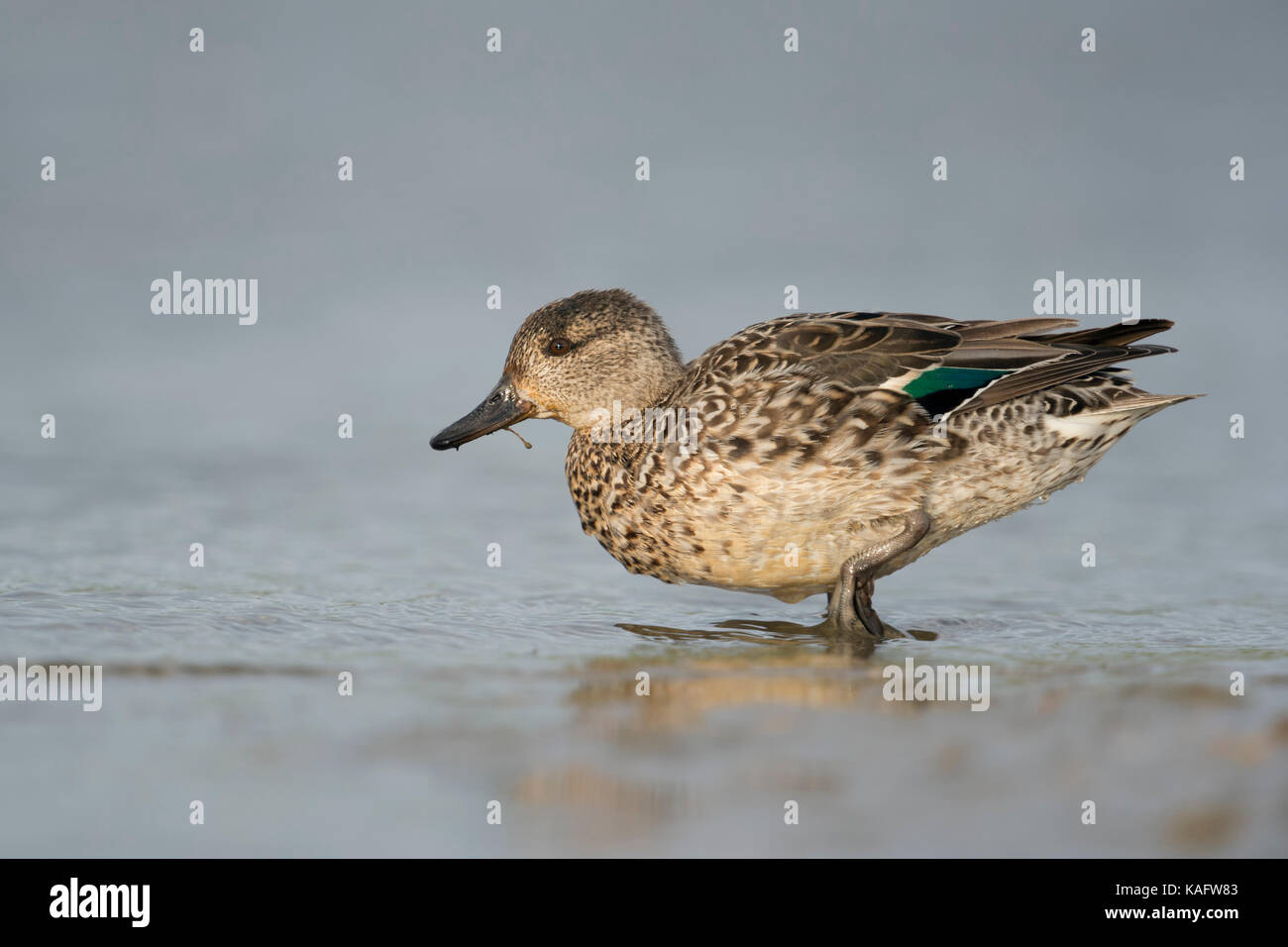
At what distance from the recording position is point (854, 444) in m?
5.64

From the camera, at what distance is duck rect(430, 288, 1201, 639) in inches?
223

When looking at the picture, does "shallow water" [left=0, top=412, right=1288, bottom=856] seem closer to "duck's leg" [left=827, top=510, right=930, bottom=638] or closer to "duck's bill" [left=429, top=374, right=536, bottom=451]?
"duck's leg" [left=827, top=510, right=930, bottom=638]

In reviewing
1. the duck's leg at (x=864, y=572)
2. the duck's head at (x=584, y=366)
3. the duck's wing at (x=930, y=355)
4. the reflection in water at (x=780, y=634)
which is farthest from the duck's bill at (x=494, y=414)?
the duck's leg at (x=864, y=572)

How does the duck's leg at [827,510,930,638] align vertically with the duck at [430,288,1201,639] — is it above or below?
below

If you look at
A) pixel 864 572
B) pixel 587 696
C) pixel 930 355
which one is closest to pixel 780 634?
pixel 864 572

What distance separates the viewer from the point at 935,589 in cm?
699

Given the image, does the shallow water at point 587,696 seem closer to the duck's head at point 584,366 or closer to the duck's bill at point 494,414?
the duck's bill at point 494,414

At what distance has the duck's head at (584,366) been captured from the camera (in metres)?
6.52

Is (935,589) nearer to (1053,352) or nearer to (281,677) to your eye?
(1053,352)

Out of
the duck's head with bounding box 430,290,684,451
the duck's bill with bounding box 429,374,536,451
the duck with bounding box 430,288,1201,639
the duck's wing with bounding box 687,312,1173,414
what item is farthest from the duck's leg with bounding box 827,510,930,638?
the duck's bill with bounding box 429,374,536,451

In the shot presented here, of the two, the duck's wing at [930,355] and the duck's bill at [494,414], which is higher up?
the duck's wing at [930,355]

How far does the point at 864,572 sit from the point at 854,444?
1.84 ft

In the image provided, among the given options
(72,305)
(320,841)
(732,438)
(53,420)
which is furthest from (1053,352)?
(72,305)

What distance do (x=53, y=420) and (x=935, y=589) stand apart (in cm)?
599
